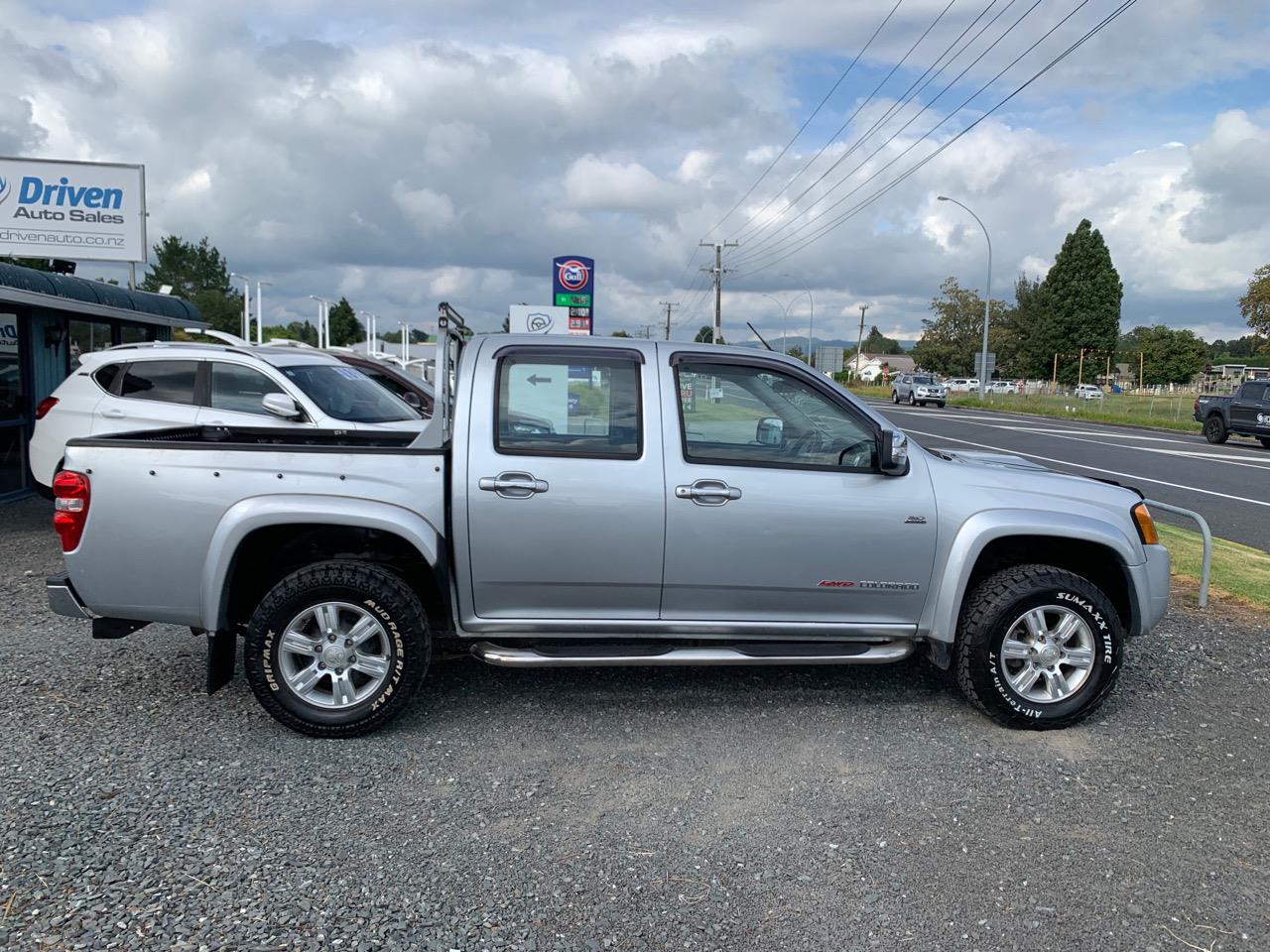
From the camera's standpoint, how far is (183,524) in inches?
165

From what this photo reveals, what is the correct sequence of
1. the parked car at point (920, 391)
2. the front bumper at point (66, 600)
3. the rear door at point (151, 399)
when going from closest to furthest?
the front bumper at point (66, 600) < the rear door at point (151, 399) < the parked car at point (920, 391)

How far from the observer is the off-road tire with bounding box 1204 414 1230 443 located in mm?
24445

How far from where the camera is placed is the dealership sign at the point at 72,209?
48.0 feet

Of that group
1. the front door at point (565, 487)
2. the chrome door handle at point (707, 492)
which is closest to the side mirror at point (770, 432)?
the chrome door handle at point (707, 492)

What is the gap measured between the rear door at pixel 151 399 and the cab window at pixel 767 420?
5.77 metres

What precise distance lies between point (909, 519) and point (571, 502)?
5.16 ft

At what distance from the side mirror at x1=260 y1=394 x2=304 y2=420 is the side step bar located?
15.1ft

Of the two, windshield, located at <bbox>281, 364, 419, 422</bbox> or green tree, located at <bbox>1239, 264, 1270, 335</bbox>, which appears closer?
windshield, located at <bbox>281, 364, 419, 422</bbox>

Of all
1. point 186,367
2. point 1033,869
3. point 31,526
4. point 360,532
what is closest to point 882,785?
point 1033,869

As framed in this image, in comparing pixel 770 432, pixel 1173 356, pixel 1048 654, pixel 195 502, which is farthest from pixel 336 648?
pixel 1173 356

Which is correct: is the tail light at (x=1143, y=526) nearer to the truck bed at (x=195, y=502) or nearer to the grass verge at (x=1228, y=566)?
the grass verge at (x=1228, y=566)

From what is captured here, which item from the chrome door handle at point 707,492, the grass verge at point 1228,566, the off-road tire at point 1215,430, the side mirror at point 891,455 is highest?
the side mirror at point 891,455

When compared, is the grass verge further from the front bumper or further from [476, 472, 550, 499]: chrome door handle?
the front bumper

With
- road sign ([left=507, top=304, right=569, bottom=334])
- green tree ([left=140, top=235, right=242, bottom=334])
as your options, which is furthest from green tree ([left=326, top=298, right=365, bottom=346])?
road sign ([left=507, top=304, right=569, bottom=334])
